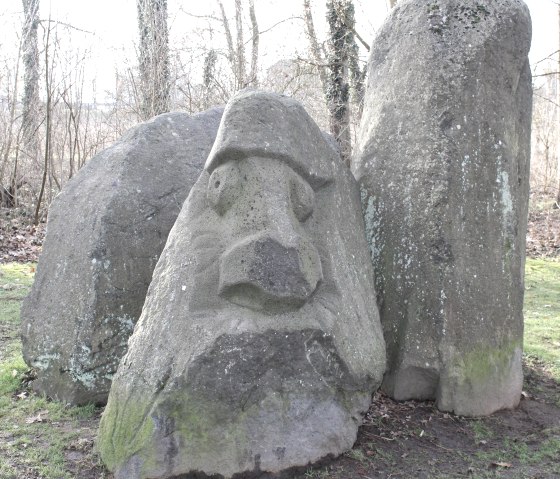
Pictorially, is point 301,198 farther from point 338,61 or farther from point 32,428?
point 338,61

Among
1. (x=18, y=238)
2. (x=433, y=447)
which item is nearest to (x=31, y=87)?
(x=18, y=238)

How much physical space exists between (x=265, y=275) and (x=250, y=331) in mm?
256

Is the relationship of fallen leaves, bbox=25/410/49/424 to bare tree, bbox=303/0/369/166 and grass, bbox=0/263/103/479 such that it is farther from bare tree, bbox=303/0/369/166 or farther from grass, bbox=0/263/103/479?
bare tree, bbox=303/0/369/166

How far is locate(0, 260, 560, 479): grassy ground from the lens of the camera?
10.4 feet

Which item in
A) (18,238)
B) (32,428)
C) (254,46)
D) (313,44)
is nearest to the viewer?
(32,428)

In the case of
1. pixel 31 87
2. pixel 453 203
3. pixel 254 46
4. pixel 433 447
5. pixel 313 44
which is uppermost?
pixel 254 46

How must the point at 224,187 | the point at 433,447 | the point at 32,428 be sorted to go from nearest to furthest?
the point at 224,187 < the point at 433,447 < the point at 32,428

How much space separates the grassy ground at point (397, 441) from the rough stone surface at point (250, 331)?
193 millimetres

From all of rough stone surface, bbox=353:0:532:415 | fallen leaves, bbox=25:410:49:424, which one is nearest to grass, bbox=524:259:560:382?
rough stone surface, bbox=353:0:532:415

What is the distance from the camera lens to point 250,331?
2969 millimetres

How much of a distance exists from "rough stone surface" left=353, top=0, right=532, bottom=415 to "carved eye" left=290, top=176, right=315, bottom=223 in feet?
2.45

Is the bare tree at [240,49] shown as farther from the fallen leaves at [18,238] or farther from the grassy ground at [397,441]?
the grassy ground at [397,441]

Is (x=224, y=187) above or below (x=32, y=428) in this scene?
above

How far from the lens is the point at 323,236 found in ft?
11.4
